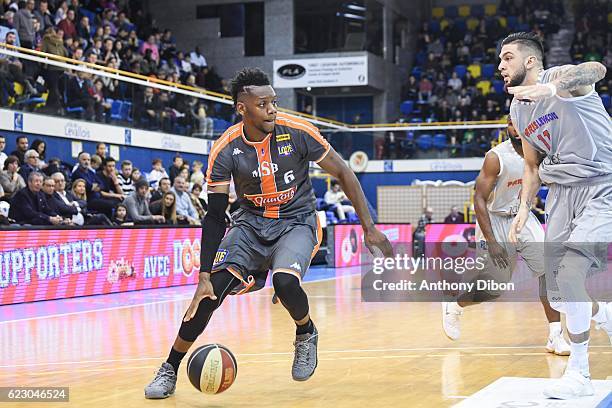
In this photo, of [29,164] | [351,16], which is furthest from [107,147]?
[351,16]

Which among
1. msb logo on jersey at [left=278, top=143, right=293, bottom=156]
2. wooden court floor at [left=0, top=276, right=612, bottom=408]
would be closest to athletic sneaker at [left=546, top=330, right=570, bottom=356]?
wooden court floor at [left=0, top=276, right=612, bottom=408]

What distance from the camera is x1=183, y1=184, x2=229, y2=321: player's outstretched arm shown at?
588 cm

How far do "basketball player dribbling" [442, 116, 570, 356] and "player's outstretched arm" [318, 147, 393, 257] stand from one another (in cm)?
222

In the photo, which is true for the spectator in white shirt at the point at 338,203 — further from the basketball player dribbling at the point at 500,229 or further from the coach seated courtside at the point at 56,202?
the basketball player dribbling at the point at 500,229

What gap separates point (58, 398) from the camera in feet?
19.4

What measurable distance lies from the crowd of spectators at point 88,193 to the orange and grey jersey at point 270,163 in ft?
26.6

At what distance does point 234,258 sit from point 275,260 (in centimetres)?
28

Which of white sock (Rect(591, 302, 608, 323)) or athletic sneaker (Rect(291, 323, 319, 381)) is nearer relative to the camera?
athletic sneaker (Rect(291, 323, 319, 381))

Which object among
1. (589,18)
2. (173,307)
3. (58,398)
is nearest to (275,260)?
(58,398)

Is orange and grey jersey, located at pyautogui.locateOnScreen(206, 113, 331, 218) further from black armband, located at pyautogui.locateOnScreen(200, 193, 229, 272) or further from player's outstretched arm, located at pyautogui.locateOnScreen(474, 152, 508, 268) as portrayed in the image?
player's outstretched arm, located at pyautogui.locateOnScreen(474, 152, 508, 268)

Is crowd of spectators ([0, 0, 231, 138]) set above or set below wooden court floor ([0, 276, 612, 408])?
above

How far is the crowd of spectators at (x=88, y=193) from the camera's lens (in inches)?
544

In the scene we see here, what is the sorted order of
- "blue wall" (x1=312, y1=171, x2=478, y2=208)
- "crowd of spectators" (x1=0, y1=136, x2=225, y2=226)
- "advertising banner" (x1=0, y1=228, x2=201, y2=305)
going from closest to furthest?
"advertising banner" (x1=0, y1=228, x2=201, y2=305), "crowd of spectators" (x1=0, y1=136, x2=225, y2=226), "blue wall" (x1=312, y1=171, x2=478, y2=208)

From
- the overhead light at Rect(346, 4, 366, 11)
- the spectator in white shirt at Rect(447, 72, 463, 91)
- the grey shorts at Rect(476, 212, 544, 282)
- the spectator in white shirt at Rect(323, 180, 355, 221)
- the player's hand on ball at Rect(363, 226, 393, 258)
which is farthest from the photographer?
the spectator in white shirt at Rect(447, 72, 463, 91)
